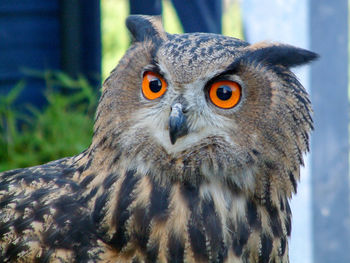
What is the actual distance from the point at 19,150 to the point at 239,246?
2.38 m

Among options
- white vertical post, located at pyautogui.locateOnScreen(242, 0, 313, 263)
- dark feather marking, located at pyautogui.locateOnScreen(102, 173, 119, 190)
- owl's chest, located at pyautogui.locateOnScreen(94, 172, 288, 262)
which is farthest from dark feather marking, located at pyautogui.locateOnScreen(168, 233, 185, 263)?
white vertical post, located at pyautogui.locateOnScreen(242, 0, 313, 263)

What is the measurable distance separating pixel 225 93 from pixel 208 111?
0.07 m

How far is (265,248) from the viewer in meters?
1.72

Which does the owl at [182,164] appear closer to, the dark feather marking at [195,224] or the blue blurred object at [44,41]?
the dark feather marking at [195,224]

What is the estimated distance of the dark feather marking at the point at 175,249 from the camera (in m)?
1.63

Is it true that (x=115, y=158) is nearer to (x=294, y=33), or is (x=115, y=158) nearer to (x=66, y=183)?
(x=66, y=183)

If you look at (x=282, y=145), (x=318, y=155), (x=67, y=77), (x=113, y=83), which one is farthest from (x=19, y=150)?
(x=282, y=145)

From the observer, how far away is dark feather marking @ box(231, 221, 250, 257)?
1673mm

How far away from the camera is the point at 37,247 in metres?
1.64

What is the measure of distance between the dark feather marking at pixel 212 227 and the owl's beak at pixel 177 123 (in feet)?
0.73

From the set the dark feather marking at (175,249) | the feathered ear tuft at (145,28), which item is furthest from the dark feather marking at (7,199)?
the feathered ear tuft at (145,28)

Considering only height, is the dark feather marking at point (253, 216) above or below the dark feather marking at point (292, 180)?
below

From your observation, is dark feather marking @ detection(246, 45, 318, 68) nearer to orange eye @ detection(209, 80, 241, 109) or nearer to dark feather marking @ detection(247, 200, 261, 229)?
orange eye @ detection(209, 80, 241, 109)

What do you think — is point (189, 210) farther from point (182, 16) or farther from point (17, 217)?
point (182, 16)
